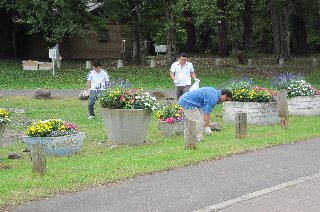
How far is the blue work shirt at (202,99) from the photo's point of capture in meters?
13.8

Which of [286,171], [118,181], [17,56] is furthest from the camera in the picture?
[17,56]

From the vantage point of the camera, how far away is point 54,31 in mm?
38312

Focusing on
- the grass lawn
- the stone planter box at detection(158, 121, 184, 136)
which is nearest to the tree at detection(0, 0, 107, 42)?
the grass lawn

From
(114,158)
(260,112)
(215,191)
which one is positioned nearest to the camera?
(215,191)

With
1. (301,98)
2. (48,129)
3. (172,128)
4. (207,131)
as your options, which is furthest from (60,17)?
(48,129)

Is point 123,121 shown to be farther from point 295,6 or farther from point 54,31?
point 295,6

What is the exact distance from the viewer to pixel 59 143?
42.0 feet

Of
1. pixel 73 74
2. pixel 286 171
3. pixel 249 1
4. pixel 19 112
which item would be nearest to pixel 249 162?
pixel 286 171

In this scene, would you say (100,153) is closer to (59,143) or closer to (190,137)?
(59,143)

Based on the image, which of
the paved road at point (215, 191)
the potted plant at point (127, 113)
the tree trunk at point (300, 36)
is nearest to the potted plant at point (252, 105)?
the potted plant at point (127, 113)

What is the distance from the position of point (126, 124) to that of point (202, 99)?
68.3 inches

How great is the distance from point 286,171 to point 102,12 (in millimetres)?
33696

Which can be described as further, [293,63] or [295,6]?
[295,6]

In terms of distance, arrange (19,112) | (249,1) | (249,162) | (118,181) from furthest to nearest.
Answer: (249,1) → (19,112) → (249,162) → (118,181)
